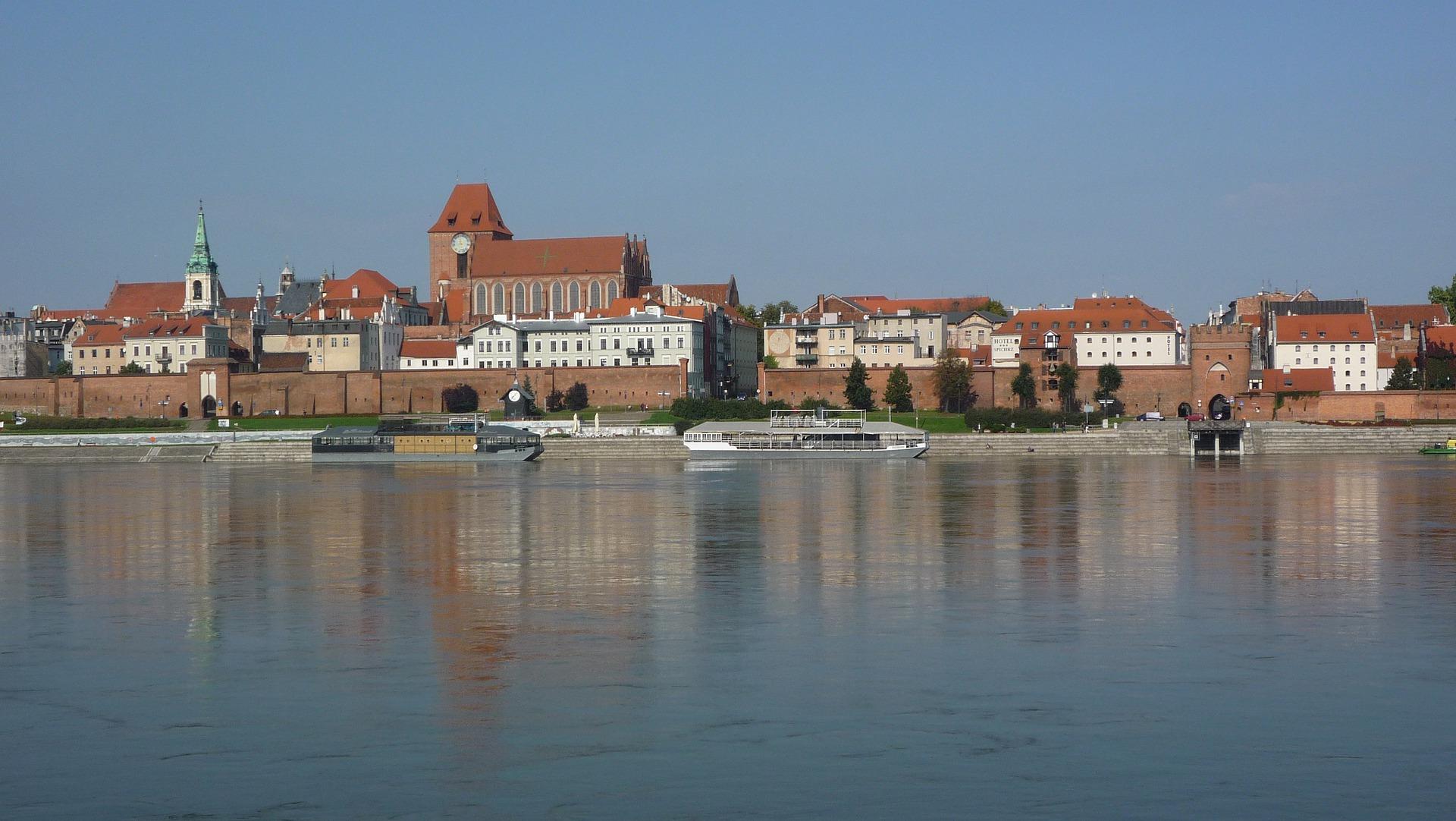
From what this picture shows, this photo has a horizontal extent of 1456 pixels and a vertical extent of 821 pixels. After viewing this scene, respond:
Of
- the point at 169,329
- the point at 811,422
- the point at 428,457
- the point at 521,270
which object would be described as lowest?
the point at 428,457

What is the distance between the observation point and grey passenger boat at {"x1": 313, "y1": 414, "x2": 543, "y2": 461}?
51188mm

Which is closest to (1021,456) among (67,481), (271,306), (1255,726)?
(67,481)

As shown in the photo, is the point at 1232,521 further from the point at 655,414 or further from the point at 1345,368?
the point at 1345,368

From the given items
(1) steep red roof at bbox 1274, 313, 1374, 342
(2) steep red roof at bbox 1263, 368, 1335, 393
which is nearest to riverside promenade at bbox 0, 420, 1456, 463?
(2) steep red roof at bbox 1263, 368, 1335, 393

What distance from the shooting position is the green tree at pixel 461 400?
65.4 meters

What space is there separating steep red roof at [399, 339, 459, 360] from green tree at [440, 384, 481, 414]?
5.42 meters

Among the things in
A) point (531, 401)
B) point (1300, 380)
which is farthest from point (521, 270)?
point (1300, 380)

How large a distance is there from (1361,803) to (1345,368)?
2401 inches

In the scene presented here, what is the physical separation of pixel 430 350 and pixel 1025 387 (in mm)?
28690

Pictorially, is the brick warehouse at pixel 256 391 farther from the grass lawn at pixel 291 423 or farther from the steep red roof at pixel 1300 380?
the steep red roof at pixel 1300 380

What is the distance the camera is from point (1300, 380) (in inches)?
2418

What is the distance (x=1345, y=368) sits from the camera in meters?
64.1

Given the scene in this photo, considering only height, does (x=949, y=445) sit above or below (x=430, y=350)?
below

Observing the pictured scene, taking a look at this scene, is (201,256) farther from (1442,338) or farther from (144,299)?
(1442,338)
